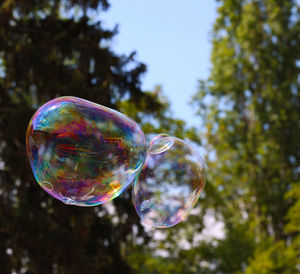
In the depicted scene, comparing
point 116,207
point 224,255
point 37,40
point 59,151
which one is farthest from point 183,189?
point 224,255

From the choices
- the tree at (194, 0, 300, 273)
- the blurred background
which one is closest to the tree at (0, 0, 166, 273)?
the blurred background

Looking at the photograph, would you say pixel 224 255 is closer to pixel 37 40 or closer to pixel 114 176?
pixel 37 40

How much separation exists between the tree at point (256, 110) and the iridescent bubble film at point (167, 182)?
1332 cm

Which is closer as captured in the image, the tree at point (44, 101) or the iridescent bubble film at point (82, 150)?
the iridescent bubble film at point (82, 150)

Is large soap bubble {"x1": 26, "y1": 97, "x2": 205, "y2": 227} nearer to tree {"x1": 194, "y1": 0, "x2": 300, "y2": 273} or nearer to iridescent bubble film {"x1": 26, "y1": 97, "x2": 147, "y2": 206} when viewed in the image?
iridescent bubble film {"x1": 26, "y1": 97, "x2": 147, "y2": 206}

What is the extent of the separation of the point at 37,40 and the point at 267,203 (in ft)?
40.7

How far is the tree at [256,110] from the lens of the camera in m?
17.2

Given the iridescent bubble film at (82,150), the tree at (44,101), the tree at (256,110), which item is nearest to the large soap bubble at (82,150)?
the iridescent bubble film at (82,150)

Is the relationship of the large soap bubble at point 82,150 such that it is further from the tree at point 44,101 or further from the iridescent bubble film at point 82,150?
the tree at point 44,101

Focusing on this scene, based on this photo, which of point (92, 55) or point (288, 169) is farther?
point (288, 169)

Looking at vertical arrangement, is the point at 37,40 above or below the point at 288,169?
above

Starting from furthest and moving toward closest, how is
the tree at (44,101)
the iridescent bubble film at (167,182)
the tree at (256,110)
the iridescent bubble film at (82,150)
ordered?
1. the tree at (256,110)
2. the tree at (44,101)
3. the iridescent bubble film at (167,182)
4. the iridescent bubble film at (82,150)

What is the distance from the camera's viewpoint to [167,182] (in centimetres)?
389

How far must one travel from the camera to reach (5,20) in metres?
7.55
